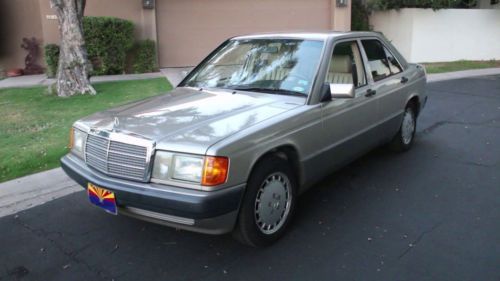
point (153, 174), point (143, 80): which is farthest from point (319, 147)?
point (143, 80)

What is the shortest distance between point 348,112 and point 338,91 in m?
0.59

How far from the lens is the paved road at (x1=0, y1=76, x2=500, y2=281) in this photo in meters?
3.46

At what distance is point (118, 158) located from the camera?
3502 mm

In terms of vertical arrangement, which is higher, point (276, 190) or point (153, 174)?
point (153, 174)

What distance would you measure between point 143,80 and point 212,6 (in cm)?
413

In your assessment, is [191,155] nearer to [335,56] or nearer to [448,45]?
[335,56]

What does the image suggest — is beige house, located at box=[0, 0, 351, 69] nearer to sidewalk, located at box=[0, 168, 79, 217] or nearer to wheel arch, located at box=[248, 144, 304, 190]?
sidewalk, located at box=[0, 168, 79, 217]

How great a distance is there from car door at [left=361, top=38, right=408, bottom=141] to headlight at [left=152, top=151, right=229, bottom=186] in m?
2.47

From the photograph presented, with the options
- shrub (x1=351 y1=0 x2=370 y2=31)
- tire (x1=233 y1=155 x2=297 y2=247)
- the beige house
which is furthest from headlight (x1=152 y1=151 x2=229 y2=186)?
shrub (x1=351 y1=0 x2=370 y2=31)

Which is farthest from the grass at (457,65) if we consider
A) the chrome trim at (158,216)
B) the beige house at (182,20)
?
the chrome trim at (158,216)

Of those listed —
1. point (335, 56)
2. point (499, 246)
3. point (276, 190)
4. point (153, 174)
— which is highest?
point (335, 56)

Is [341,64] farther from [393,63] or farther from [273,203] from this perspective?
[273,203]

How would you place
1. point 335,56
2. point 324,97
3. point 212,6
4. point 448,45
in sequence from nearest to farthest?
point 324,97
point 335,56
point 212,6
point 448,45

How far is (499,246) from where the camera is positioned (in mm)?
3742
